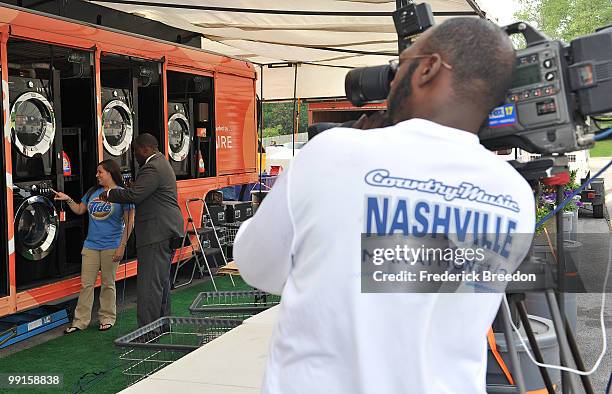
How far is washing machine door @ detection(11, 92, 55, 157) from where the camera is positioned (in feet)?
21.5

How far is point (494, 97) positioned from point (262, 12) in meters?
6.54

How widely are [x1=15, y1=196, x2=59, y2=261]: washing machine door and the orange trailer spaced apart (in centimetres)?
18

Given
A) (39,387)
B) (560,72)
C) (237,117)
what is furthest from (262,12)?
(560,72)

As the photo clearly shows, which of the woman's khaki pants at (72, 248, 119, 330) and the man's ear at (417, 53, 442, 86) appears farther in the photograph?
the woman's khaki pants at (72, 248, 119, 330)

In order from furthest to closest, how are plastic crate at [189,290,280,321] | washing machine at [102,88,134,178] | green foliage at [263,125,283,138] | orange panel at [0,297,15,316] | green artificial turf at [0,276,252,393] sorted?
1. green foliage at [263,125,283,138]
2. washing machine at [102,88,134,178]
3. orange panel at [0,297,15,316]
4. green artificial turf at [0,276,252,393]
5. plastic crate at [189,290,280,321]

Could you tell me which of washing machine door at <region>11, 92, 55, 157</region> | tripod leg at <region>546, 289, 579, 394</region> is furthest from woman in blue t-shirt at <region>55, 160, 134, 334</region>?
tripod leg at <region>546, 289, 579, 394</region>

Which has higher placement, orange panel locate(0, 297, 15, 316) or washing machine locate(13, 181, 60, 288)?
washing machine locate(13, 181, 60, 288)

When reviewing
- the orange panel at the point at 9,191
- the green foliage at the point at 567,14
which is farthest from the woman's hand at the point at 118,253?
the green foliage at the point at 567,14

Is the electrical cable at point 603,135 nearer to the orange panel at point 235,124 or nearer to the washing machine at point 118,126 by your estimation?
the washing machine at point 118,126

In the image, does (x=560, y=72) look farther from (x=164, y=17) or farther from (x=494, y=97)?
(x=164, y=17)

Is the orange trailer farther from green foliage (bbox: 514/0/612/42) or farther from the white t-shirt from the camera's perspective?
green foliage (bbox: 514/0/612/42)

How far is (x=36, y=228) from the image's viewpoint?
22.5 ft

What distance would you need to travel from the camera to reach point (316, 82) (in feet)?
45.1

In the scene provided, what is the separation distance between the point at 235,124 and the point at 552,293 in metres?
9.53
